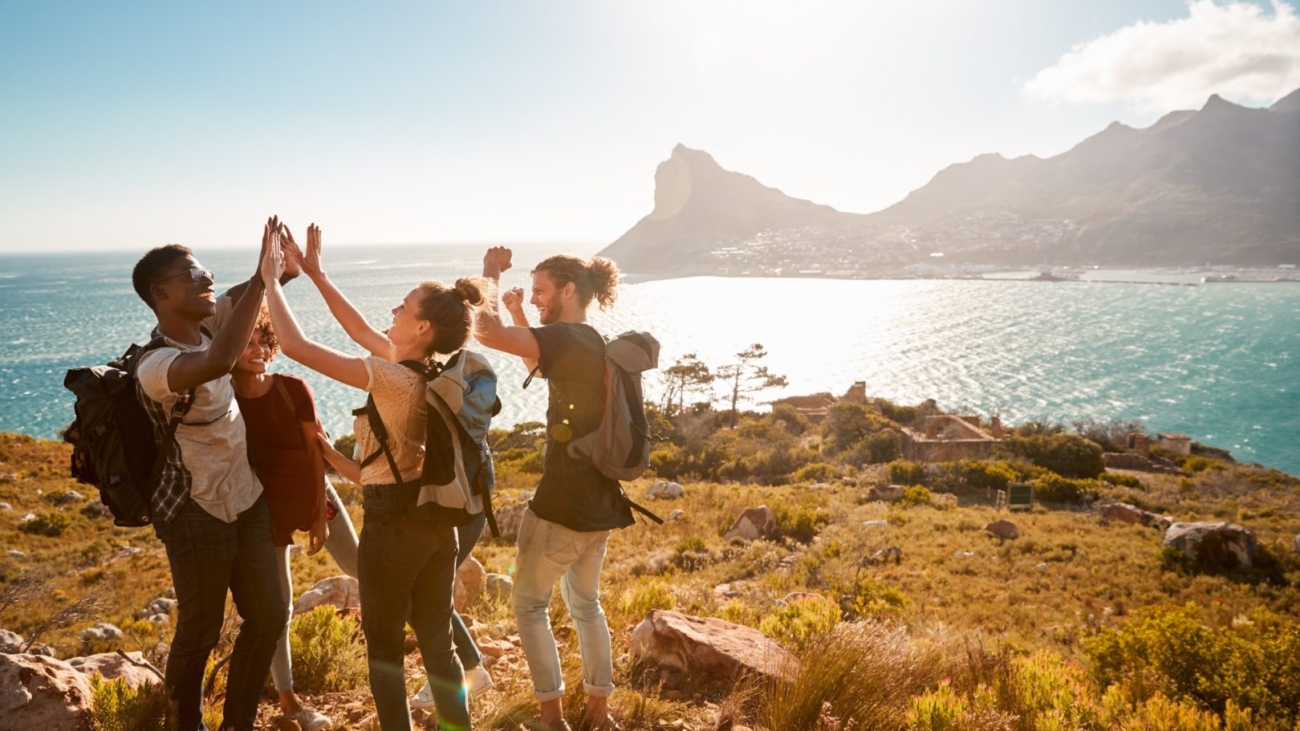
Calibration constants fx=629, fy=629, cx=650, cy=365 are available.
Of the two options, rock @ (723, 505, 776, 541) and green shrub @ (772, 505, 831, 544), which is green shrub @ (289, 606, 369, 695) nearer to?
rock @ (723, 505, 776, 541)

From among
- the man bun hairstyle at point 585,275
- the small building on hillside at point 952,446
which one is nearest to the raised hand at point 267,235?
the man bun hairstyle at point 585,275

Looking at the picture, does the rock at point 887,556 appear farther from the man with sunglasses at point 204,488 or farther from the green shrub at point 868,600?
the man with sunglasses at point 204,488

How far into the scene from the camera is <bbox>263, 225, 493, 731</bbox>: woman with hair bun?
2.05 metres

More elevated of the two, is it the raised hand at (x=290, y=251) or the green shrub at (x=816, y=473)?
the raised hand at (x=290, y=251)

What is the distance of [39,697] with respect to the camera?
2.49 m

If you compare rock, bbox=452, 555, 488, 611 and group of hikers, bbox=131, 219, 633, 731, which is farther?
rock, bbox=452, 555, 488, 611

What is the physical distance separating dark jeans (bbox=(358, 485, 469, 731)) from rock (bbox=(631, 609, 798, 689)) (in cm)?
167

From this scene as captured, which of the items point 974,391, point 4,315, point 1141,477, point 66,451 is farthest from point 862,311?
point 4,315

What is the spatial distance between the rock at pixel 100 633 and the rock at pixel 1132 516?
21435 mm

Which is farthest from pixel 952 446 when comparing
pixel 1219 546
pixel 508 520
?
pixel 508 520

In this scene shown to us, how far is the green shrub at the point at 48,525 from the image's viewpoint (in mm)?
18203

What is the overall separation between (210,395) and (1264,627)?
10.9 metres

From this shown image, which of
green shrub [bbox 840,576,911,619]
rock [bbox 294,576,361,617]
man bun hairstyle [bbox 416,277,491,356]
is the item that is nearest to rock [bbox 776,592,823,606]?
green shrub [bbox 840,576,911,619]

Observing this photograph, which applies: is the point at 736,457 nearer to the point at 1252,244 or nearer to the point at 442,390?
the point at 442,390
